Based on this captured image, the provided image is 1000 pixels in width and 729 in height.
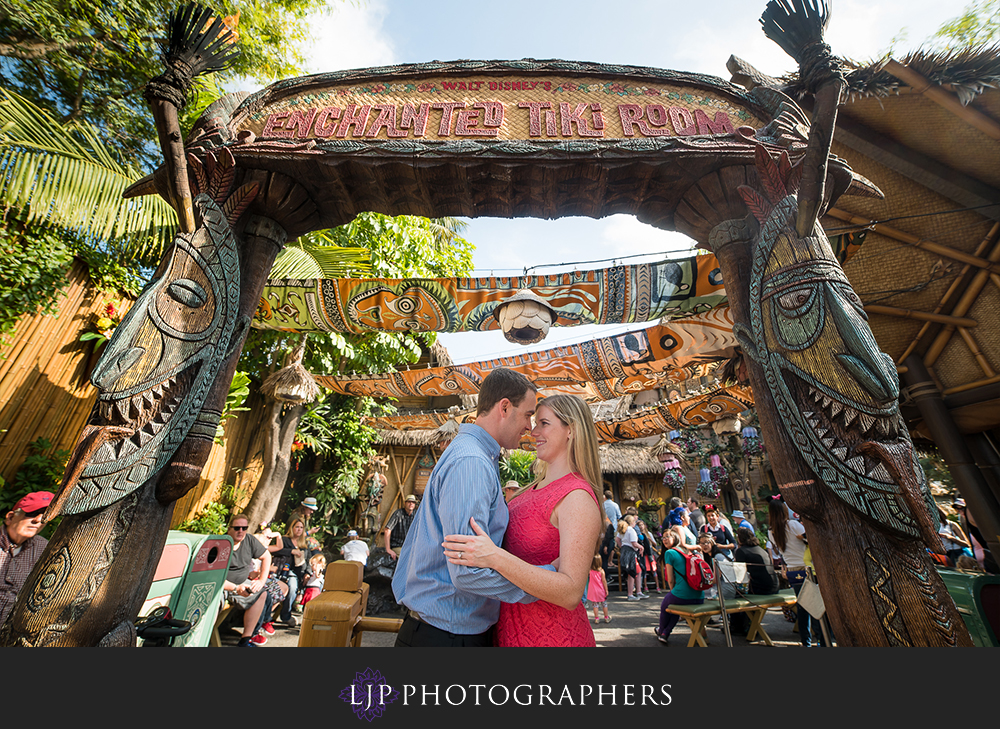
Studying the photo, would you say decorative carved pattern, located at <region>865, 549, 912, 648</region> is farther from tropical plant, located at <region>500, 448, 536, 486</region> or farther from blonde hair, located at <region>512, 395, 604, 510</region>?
tropical plant, located at <region>500, 448, 536, 486</region>

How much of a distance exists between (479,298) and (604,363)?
73.7 inches

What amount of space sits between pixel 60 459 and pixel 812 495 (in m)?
6.66

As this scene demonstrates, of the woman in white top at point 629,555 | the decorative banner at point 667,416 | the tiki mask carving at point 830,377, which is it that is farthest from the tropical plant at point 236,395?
the woman in white top at point 629,555

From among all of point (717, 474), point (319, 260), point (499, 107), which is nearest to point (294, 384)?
point (319, 260)

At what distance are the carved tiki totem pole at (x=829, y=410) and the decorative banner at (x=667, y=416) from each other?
3.19 metres

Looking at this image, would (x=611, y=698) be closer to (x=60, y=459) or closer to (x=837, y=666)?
(x=837, y=666)

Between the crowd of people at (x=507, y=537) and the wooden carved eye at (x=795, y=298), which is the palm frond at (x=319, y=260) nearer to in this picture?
the crowd of people at (x=507, y=537)

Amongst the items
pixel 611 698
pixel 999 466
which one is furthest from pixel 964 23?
pixel 611 698

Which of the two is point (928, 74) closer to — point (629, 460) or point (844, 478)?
point (844, 478)

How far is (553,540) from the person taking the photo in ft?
4.56

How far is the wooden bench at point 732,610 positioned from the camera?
13.6 ft

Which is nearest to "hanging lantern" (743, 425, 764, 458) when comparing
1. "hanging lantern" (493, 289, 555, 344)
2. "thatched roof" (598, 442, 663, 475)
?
"thatched roof" (598, 442, 663, 475)

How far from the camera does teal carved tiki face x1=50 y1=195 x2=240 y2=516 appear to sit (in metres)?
1.81

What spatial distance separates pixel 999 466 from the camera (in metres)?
4.45
